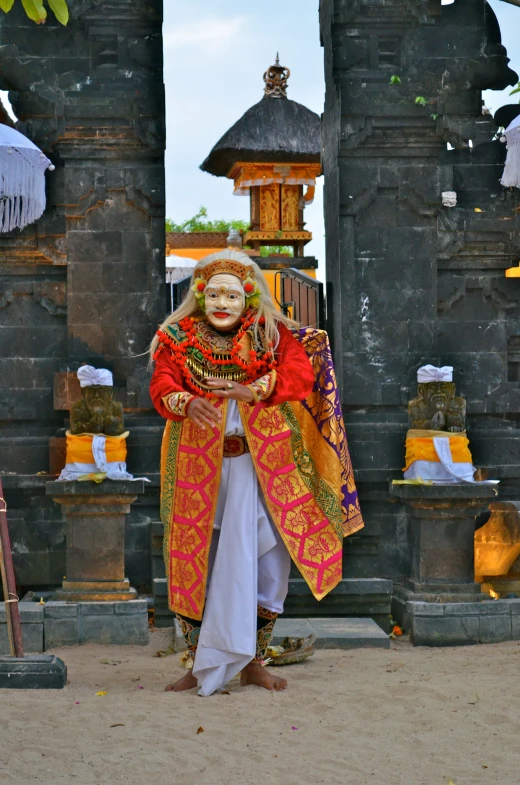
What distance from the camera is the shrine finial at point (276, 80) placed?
64.7 ft

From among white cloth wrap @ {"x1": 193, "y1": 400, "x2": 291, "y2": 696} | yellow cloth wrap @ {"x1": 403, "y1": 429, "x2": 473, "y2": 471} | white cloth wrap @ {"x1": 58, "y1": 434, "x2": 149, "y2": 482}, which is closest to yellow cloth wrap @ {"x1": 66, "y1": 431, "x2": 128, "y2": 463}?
white cloth wrap @ {"x1": 58, "y1": 434, "x2": 149, "y2": 482}

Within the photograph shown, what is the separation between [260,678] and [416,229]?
4395 millimetres

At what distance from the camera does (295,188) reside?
1947 centimetres

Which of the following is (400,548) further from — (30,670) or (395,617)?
(30,670)

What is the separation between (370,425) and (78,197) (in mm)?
2871

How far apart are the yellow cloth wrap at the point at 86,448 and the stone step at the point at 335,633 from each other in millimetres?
1284

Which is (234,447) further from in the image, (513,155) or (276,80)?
(276,80)

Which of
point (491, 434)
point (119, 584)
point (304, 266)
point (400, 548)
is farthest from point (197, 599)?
point (304, 266)

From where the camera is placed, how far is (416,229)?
8.95 metres

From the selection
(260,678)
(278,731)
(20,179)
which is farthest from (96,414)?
(278,731)

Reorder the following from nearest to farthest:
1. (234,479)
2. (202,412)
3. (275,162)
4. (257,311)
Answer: (202,412)
(234,479)
(257,311)
(275,162)

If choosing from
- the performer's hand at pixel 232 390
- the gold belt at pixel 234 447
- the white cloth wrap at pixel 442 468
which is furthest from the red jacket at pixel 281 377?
the white cloth wrap at pixel 442 468

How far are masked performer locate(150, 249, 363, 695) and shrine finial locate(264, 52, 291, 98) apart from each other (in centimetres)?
1453

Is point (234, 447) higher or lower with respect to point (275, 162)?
lower
